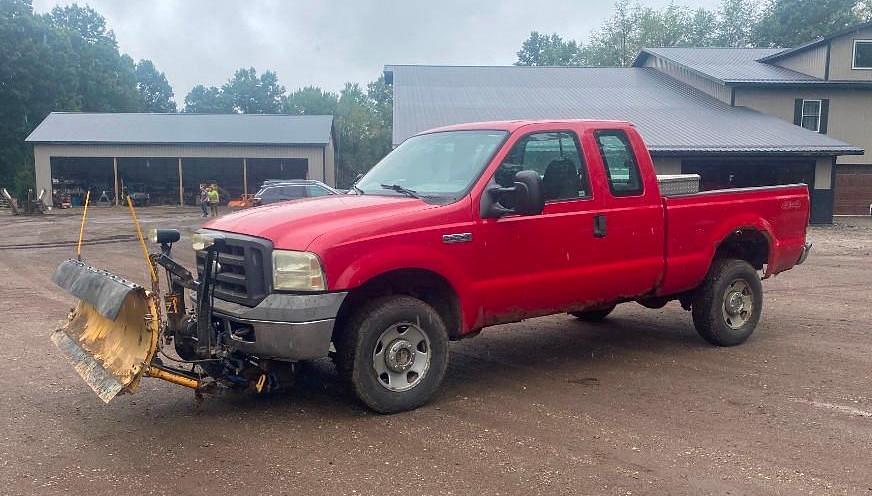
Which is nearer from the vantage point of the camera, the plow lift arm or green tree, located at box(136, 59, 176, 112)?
the plow lift arm

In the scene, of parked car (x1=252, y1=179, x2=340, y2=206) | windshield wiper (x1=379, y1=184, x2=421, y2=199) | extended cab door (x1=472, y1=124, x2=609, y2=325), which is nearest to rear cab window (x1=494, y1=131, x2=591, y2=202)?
extended cab door (x1=472, y1=124, x2=609, y2=325)

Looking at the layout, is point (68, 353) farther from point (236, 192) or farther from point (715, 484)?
point (236, 192)

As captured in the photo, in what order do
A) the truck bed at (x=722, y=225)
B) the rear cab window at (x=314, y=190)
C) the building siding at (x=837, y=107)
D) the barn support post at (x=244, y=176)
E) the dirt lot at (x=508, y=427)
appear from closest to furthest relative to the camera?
the dirt lot at (x=508, y=427)
the truck bed at (x=722, y=225)
the rear cab window at (x=314, y=190)
the building siding at (x=837, y=107)
the barn support post at (x=244, y=176)

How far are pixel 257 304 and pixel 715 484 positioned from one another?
9.94 feet

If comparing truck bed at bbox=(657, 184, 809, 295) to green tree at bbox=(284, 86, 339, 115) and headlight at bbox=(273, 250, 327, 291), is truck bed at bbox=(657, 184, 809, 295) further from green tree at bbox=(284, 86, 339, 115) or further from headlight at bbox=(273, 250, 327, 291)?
green tree at bbox=(284, 86, 339, 115)

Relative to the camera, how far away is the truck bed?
671cm

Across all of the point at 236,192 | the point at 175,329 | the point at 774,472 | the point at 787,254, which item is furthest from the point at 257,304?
the point at 236,192

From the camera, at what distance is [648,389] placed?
5.93 m

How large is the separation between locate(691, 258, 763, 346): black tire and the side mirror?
2523 mm

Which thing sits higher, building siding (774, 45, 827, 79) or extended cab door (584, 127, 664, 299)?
building siding (774, 45, 827, 79)

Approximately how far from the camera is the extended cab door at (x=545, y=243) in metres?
5.63

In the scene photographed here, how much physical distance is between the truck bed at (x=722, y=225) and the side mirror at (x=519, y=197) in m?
1.79

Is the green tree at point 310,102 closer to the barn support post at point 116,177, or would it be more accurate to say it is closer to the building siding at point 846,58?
the barn support post at point 116,177

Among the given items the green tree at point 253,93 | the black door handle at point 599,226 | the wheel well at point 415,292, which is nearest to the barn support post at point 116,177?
the wheel well at point 415,292
